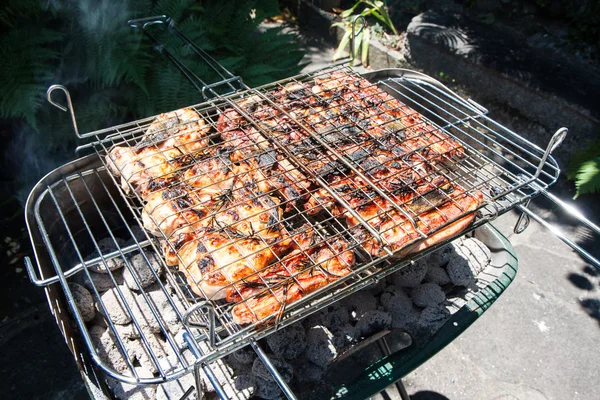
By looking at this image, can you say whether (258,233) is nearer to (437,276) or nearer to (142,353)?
(142,353)

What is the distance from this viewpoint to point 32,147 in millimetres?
4523

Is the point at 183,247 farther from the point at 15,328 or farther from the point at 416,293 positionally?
the point at 15,328

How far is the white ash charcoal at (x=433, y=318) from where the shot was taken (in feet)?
9.41

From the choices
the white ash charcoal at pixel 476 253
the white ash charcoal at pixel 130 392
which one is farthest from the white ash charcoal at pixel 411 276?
the white ash charcoal at pixel 130 392

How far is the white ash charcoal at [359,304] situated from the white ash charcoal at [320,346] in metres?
0.29

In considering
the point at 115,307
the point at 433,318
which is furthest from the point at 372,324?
the point at 115,307

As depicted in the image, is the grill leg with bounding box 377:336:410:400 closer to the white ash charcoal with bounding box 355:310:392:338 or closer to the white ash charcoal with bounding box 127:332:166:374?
the white ash charcoal with bounding box 355:310:392:338

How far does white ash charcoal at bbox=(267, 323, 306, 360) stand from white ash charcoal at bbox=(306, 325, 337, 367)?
5cm

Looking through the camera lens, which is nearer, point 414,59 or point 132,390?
point 132,390

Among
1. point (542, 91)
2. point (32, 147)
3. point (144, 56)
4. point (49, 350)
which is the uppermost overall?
point (144, 56)

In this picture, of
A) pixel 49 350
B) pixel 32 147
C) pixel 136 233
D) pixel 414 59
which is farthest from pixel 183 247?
pixel 414 59

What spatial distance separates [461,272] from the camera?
3248 millimetres

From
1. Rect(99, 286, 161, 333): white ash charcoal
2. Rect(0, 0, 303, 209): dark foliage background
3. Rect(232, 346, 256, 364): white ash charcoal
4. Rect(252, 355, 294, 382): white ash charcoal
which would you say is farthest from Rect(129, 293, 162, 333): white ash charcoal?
Rect(0, 0, 303, 209): dark foliage background

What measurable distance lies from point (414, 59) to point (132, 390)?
6.11 meters
